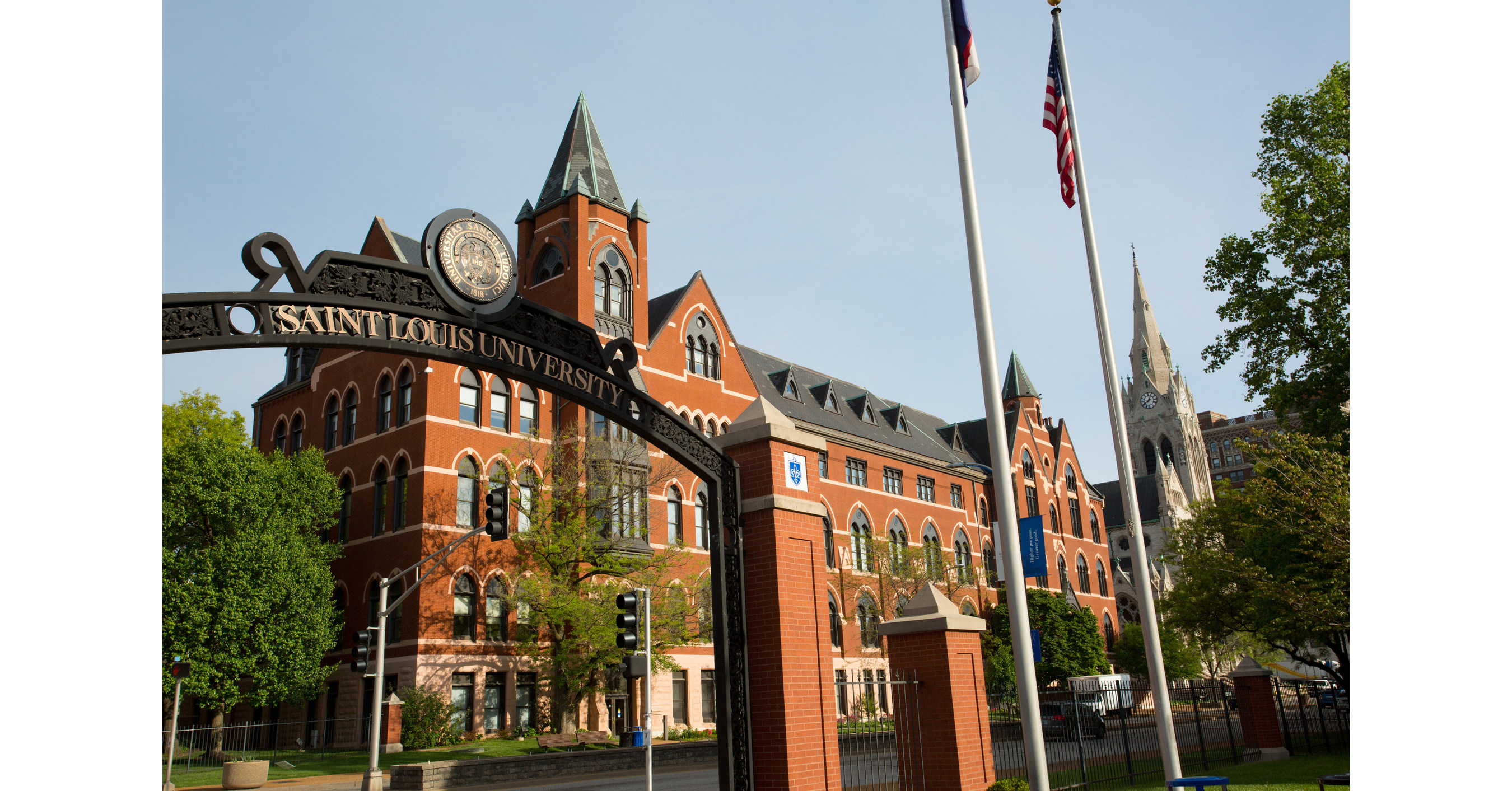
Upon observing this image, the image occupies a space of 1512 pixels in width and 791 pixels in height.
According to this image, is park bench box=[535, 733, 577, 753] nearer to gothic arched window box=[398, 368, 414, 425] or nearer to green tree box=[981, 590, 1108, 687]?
gothic arched window box=[398, 368, 414, 425]

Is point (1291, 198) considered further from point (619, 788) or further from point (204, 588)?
point (204, 588)

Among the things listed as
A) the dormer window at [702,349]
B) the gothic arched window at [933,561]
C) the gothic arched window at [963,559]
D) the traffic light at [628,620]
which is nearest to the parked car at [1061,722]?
the traffic light at [628,620]

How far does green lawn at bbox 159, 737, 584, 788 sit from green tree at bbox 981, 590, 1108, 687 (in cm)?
2600

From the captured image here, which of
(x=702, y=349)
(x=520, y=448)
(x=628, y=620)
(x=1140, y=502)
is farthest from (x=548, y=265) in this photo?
(x=1140, y=502)

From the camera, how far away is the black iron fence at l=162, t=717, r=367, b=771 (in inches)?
1109

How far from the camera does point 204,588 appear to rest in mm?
28766

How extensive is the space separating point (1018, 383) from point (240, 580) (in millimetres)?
49507

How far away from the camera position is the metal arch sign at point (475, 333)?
688 cm

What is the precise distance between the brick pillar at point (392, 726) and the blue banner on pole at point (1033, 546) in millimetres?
19062

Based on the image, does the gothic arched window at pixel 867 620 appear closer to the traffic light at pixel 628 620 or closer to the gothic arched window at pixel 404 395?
the gothic arched window at pixel 404 395

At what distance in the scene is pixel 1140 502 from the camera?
110 meters

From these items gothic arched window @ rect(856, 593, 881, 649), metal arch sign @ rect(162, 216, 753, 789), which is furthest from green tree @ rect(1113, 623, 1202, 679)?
metal arch sign @ rect(162, 216, 753, 789)

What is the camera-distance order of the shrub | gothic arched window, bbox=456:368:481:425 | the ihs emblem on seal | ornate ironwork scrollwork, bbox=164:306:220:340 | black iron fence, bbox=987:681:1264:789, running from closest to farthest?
ornate ironwork scrollwork, bbox=164:306:220:340 < the ihs emblem on seal < black iron fence, bbox=987:681:1264:789 < the shrub < gothic arched window, bbox=456:368:481:425

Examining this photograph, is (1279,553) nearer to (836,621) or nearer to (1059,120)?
(1059,120)
